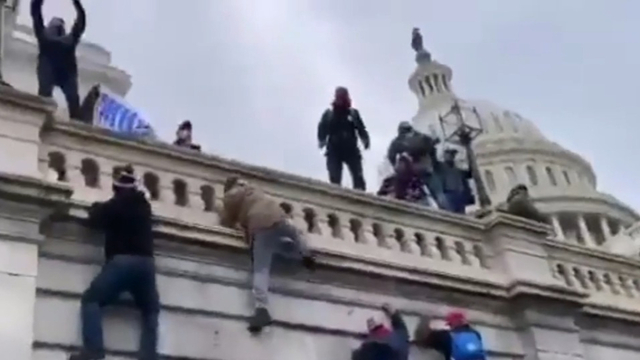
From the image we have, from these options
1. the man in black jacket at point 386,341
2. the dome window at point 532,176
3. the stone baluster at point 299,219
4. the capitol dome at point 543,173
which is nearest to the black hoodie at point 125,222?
the stone baluster at point 299,219

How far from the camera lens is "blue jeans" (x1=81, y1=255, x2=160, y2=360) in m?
10.0

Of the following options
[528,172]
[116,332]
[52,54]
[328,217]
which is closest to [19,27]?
[52,54]

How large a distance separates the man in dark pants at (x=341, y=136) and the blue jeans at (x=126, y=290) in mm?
5459

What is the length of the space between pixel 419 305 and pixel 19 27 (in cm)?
1395

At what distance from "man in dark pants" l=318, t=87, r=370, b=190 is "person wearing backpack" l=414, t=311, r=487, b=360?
11.5 ft

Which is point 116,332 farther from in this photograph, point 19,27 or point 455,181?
point 19,27

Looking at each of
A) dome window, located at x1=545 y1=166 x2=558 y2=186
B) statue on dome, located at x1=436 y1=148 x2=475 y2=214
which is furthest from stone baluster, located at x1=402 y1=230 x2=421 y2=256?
dome window, located at x1=545 y1=166 x2=558 y2=186

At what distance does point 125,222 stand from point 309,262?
2357 millimetres

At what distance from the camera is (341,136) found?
15500 millimetres

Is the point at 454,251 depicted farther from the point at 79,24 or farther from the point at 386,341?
the point at 79,24

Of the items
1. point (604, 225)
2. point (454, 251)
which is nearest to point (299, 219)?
point (454, 251)

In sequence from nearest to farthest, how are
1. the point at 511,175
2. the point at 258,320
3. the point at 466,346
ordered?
1. the point at 258,320
2. the point at 466,346
3. the point at 511,175

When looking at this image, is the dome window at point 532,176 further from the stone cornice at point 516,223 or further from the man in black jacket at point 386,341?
the man in black jacket at point 386,341

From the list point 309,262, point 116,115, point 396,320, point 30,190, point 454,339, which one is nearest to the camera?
point 30,190
